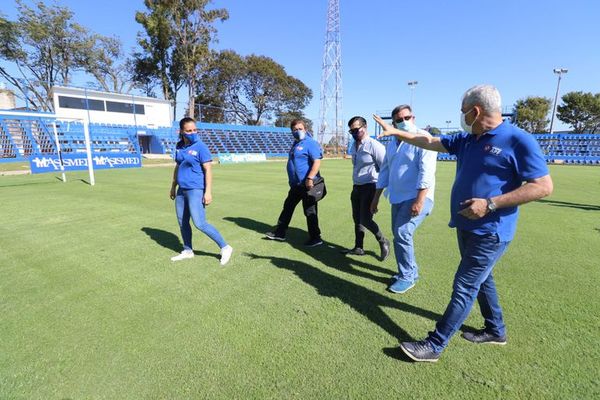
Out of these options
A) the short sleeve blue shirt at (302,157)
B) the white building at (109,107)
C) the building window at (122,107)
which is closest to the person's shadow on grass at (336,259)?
the short sleeve blue shirt at (302,157)

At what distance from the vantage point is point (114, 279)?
3.72 m

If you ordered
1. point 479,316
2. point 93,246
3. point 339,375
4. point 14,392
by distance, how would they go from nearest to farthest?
point 14,392, point 339,375, point 479,316, point 93,246

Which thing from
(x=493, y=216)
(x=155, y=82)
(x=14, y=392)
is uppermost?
(x=155, y=82)

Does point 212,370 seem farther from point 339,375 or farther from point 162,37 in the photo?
point 162,37

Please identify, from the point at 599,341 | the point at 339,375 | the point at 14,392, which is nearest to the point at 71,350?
the point at 14,392

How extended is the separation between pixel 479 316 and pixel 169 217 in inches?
232

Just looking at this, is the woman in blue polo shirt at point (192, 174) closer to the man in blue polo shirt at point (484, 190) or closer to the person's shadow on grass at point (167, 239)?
the person's shadow on grass at point (167, 239)

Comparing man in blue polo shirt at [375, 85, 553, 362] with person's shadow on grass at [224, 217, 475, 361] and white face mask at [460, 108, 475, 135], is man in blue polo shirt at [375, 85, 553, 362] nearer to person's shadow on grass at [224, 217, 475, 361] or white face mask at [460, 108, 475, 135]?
white face mask at [460, 108, 475, 135]

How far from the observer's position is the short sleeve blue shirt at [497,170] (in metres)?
1.95

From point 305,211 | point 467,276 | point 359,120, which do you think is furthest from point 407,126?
point 305,211

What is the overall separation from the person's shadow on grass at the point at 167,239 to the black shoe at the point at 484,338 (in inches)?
125

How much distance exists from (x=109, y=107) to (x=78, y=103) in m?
2.50

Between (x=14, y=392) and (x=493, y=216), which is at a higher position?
(x=493, y=216)

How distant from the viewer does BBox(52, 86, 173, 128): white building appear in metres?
29.2
